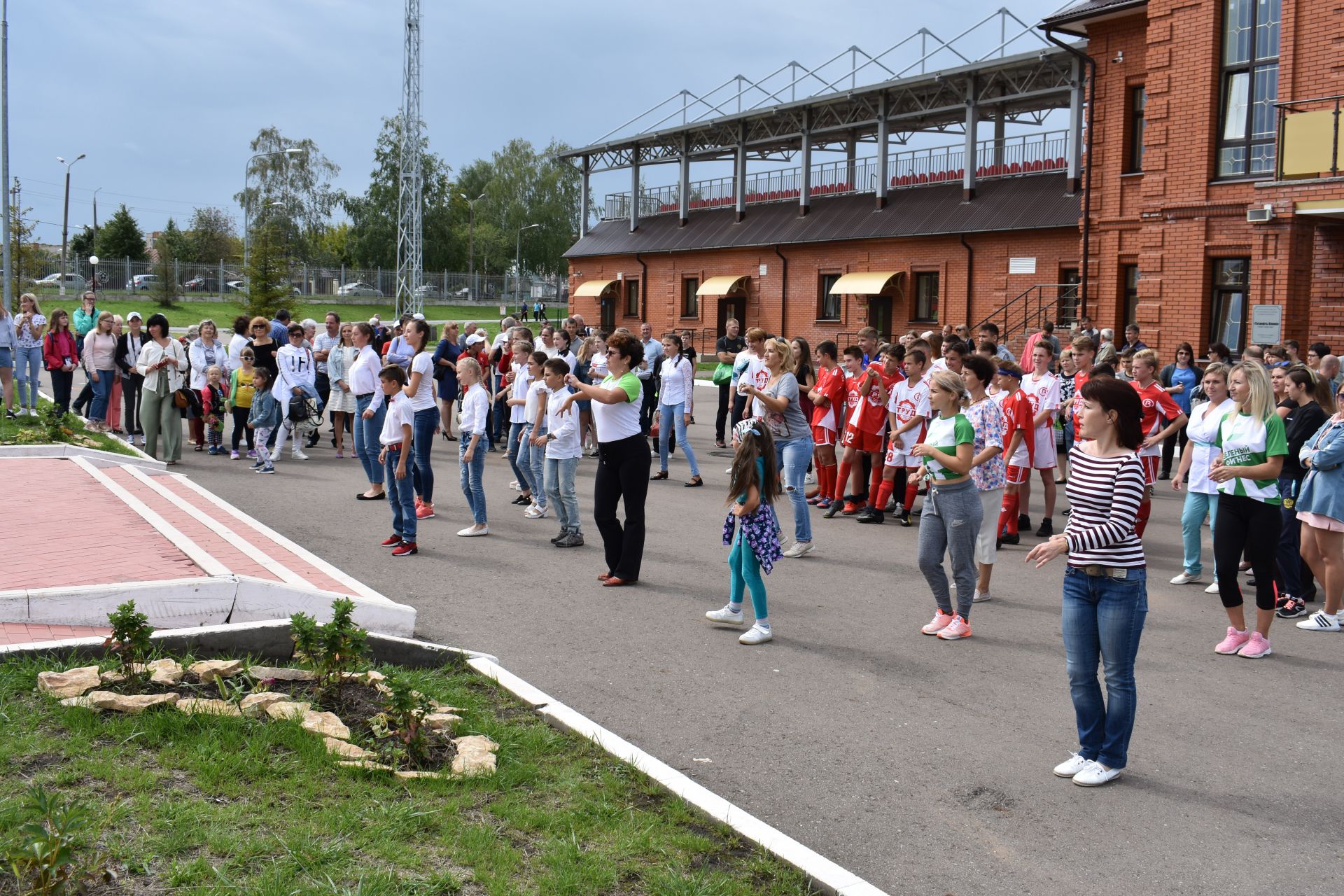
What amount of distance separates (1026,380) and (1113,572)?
24.5 ft

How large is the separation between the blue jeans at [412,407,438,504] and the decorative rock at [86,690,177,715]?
541 centimetres

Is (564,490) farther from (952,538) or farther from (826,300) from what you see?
(826,300)

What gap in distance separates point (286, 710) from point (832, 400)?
8688mm

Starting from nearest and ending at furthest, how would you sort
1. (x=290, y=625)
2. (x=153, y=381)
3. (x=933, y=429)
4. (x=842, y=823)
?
(x=842, y=823) < (x=290, y=625) < (x=933, y=429) < (x=153, y=381)

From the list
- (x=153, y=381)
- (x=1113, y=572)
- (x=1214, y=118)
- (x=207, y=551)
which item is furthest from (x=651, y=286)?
(x=1113, y=572)

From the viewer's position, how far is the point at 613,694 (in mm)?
6570

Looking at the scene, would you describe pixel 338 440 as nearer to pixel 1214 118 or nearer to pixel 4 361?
pixel 4 361

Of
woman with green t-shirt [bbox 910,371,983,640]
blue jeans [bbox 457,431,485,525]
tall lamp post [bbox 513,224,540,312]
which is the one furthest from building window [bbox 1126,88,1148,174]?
tall lamp post [bbox 513,224,540,312]

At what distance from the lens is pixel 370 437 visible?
12.2m

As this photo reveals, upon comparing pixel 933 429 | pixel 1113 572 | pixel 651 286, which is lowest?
pixel 1113 572

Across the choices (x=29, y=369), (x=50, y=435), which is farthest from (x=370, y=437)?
(x=29, y=369)

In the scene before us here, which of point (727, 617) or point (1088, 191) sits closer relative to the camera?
point (727, 617)

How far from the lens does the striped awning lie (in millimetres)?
38156

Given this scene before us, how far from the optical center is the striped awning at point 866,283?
38.2m
